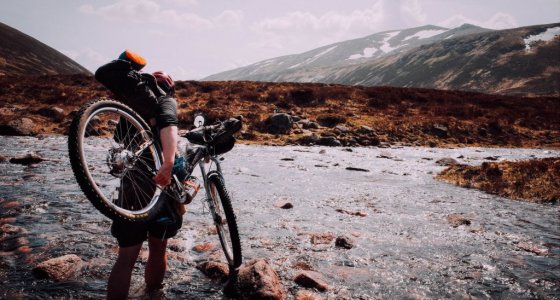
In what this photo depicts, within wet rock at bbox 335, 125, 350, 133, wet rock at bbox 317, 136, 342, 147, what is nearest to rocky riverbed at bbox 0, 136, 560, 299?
wet rock at bbox 317, 136, 342, 147

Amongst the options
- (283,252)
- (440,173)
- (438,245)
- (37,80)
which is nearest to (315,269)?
(283,252)

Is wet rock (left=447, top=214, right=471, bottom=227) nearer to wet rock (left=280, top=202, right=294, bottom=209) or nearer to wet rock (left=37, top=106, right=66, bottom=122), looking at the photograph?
wet rock (left=280, top=202, right=294, bottom=209)

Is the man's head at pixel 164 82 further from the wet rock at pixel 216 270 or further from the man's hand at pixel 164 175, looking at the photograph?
the wet rock at pixel 216 270

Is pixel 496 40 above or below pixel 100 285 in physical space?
above

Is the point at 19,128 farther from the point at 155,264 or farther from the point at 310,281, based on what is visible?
the point at 310,281

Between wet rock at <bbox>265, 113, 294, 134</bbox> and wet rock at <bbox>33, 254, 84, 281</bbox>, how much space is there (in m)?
21.1

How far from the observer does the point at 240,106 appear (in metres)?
30.9

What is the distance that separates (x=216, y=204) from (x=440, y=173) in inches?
491

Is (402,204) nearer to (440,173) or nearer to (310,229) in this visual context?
(310,229)


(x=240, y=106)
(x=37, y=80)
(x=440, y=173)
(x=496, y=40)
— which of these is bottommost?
(x=440, y=173)

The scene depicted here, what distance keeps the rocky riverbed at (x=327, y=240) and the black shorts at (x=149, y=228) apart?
0.86m

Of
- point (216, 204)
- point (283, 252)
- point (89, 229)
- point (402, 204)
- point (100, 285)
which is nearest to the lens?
point (100, 285)

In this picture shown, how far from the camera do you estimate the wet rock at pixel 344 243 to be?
601 centimetres

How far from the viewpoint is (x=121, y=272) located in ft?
11.5
